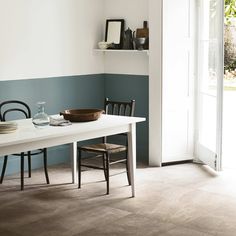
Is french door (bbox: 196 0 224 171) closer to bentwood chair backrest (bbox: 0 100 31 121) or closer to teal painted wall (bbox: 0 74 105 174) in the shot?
teal painted wall (bbox: 0 74 105 174)

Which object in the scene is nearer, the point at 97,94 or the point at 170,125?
the point at 170,125

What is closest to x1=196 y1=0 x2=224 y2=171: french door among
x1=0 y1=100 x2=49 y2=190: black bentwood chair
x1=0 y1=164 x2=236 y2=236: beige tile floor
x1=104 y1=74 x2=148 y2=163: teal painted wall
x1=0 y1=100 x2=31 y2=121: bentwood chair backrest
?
x1=0 y1=164 x2=236 y2=236: beige tile floor

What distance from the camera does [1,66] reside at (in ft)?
18.5

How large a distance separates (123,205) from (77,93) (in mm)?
2223

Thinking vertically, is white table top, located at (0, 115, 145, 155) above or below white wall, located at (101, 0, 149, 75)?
below

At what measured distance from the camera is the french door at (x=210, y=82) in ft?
18.7

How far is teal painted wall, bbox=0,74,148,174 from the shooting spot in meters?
5.93

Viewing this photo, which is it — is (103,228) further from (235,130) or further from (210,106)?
(235,130)

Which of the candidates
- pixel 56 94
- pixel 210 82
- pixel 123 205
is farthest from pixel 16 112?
pixel 210 82

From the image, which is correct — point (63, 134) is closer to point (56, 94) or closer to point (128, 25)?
point (56, 94)

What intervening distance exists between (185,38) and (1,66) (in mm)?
2091

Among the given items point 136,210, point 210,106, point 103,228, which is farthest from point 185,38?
point 103,228

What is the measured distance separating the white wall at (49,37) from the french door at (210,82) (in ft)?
4.50

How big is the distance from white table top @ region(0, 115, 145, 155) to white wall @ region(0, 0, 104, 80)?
1.23m
